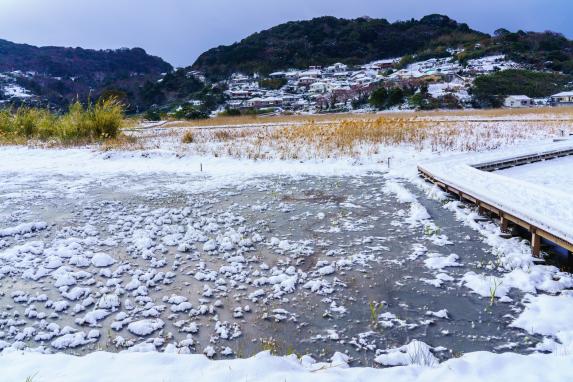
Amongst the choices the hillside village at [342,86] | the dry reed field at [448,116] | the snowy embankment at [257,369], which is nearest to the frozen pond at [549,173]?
the snowy embankment at [257,369]

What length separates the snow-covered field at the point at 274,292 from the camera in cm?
308

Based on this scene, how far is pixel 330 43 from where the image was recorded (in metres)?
131

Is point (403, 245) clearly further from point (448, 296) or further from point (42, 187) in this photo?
point (42, 187)

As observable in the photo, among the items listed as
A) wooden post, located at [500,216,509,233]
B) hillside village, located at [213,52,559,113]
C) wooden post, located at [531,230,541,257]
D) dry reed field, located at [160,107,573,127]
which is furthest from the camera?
hillside village, located at [213,52,559,113]

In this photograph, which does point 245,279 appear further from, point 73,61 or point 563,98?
point 73,61

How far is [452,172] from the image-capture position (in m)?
8.86

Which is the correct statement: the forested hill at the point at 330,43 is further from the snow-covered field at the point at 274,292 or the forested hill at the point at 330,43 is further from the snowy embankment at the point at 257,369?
the snowy embankment at the point at 257,369

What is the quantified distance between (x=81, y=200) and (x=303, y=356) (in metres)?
6.80

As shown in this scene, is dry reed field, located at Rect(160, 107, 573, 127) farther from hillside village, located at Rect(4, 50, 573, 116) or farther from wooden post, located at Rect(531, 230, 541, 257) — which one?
wooden post, located at Rect(531, 230, 541, 257)

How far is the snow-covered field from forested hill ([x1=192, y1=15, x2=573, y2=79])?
102 meters

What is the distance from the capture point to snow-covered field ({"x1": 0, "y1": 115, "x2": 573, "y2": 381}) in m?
3.08

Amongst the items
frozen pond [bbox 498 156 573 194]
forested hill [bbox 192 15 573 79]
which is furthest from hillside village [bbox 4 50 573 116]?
frozen pond [bbox 498 156 573 194]

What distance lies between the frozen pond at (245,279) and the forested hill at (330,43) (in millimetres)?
106949

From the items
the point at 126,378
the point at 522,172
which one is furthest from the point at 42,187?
the point at 522,172
